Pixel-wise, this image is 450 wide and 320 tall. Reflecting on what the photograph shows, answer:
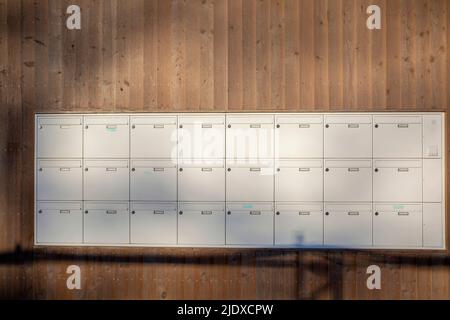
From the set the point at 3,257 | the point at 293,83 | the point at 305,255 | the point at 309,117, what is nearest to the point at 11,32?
the point at 3,257

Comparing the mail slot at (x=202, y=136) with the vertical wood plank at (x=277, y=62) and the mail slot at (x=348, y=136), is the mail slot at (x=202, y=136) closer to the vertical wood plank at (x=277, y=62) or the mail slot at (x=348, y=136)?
the vertical wood plank at (x=277, y=62)

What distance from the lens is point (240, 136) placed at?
411 centimetres

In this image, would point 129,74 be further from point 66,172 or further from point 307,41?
point 307,41

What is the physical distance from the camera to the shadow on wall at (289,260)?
4031 mm

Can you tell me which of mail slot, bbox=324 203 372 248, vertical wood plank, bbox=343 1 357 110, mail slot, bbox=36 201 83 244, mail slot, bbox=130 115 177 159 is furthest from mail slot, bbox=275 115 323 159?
mail slot, bbox=36 201 83 244

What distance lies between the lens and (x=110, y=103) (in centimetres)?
416

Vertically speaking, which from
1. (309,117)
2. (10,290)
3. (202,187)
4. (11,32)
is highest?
(11,32)

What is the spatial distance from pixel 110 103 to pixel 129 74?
1.37 ft

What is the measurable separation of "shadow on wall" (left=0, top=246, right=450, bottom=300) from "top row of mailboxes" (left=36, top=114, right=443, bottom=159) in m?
1.14

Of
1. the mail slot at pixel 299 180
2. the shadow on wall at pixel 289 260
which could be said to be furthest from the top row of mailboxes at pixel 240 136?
the shadow on wall at pixel 289 260

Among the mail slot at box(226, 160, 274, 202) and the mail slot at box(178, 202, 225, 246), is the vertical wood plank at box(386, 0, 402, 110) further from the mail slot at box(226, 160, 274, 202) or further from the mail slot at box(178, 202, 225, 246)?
the mail slot at box(178, 202, 225, 246)

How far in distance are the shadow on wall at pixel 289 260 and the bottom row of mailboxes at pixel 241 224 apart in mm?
110

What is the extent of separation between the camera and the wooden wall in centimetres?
403

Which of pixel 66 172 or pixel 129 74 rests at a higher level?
pixel 129 74
